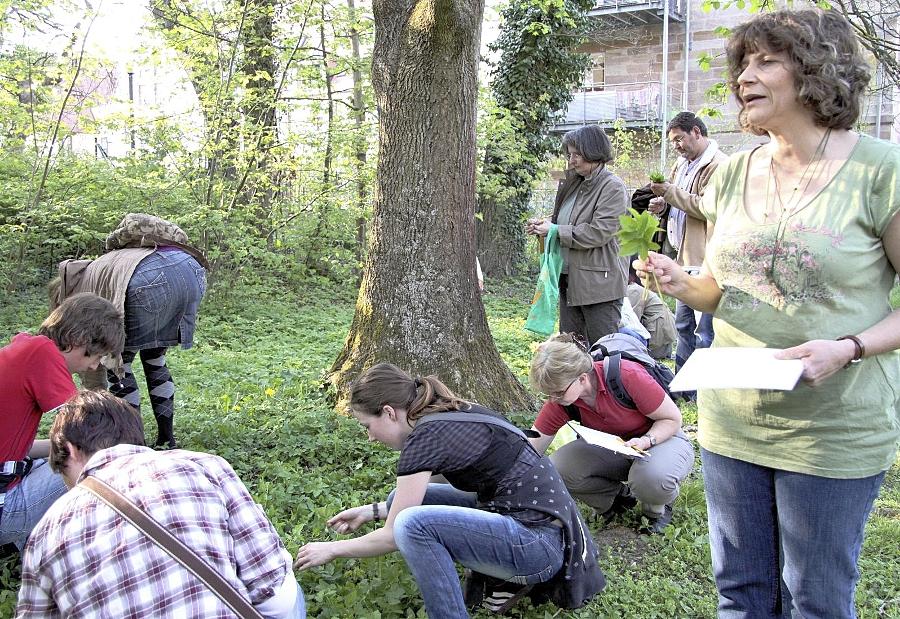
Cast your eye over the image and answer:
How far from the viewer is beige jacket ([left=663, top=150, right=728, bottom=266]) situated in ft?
16.4

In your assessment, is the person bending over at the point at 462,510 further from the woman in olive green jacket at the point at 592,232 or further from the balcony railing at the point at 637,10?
the balcony railing at the point at 637,10

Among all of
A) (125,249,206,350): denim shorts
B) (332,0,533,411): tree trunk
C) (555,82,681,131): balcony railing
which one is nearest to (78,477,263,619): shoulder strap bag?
(125,249,206,350): denim shorts

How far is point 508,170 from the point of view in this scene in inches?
543

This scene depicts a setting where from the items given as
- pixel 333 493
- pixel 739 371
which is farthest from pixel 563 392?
pixel 739 371

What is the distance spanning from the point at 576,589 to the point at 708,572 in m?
0.92

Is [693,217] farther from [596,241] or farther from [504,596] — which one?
[504,596]

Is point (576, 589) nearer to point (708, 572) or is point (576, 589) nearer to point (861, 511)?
point (708, 572)

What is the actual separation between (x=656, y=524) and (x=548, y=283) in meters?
2.03

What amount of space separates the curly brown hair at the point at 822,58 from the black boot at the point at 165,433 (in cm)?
402

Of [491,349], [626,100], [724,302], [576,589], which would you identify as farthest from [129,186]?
[626,100]

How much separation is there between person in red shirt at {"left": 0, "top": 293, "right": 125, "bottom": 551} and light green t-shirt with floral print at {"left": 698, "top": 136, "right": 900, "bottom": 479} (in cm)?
255

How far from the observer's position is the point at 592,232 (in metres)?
5.39

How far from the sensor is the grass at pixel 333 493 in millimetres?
3262

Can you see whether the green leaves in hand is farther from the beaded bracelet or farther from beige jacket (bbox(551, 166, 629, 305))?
beige jacket (bbox(551, 166, 629, 305))
